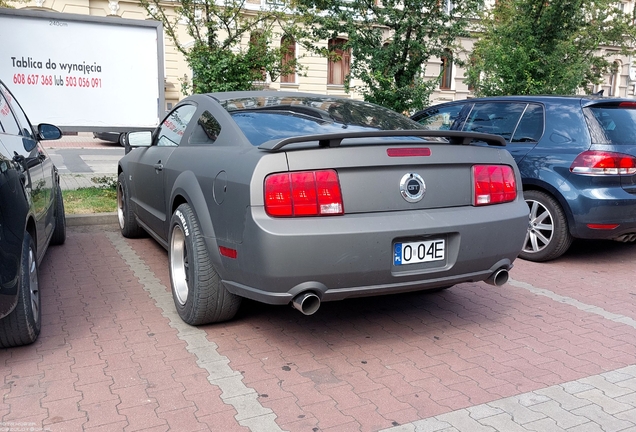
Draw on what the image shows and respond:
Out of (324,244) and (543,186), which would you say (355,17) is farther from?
(324,244)

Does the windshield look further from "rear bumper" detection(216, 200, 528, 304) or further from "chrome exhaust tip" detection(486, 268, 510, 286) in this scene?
"chrome exhaust tip" detection(486, 268, 510, 286)

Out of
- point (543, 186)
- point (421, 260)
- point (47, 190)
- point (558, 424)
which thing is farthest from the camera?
point (543, 186)

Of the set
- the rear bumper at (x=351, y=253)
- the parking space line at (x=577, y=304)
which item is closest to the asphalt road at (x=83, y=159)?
the parking space line at (x=577, y=304)

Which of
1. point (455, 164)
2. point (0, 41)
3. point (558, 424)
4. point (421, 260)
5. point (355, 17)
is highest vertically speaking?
point (355, 17)

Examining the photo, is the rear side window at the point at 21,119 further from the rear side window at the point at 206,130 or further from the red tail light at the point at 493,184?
the red tail light at the point at 493,184

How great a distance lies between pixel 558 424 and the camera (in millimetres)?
2982

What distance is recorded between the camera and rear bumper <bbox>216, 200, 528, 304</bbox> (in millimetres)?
3312

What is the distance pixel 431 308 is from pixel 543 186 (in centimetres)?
221

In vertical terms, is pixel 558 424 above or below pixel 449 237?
below

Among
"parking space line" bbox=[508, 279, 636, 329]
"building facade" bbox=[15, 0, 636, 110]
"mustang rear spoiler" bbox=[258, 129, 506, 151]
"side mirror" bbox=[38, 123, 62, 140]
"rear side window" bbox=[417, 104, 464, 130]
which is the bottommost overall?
"parking space line" bbox=[508, 279, 636, 329]

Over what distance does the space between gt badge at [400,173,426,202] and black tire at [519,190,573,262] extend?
112 inches

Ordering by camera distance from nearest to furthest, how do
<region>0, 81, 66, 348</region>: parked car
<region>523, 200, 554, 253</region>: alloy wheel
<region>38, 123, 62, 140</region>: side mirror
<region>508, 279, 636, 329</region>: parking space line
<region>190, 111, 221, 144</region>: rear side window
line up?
1. <region>0, 81, 66, 348</region>: parked car
2. <region>190, 111, 221, 144</region>: rear side window
3. <region>508, 279, 636, 329</region>: parking space line
4. <region>38, 123, 62, 140</region>: side mirror
5. <region>523, 200, 554, 253</region>: alloy wheel

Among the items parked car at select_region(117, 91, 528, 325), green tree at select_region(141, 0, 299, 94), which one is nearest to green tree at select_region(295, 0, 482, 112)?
green tree at select_region(141, 0, 299, 94)

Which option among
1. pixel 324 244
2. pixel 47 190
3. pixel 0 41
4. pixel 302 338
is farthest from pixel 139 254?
pixel 0 41
